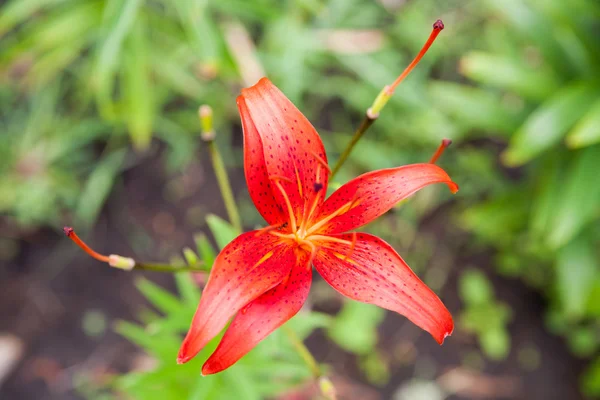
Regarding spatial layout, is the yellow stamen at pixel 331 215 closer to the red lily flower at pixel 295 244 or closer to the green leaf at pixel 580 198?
the red lily flower at pixel 295 244

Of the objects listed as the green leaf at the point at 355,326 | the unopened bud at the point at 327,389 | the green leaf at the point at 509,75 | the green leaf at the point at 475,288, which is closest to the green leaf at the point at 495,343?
the green leaf at the point at 475,288

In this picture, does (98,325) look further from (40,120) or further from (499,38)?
(499,38)

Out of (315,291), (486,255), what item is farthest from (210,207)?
(486,255)

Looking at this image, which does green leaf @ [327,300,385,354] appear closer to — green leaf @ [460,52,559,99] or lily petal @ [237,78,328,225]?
green leaf @ [460,52,559,99]

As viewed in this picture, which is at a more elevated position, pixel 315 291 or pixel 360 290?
pixel 360 290

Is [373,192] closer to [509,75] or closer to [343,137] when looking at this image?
[509,75]

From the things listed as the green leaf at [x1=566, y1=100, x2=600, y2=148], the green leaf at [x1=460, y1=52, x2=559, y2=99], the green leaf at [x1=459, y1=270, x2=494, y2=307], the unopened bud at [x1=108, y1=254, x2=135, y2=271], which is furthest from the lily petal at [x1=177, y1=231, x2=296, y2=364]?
the green leaf at [x1=459, y1=270, x2=494, y2=307]

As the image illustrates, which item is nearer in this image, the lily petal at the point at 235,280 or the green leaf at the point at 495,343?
the lily petal at the point at 235,280
